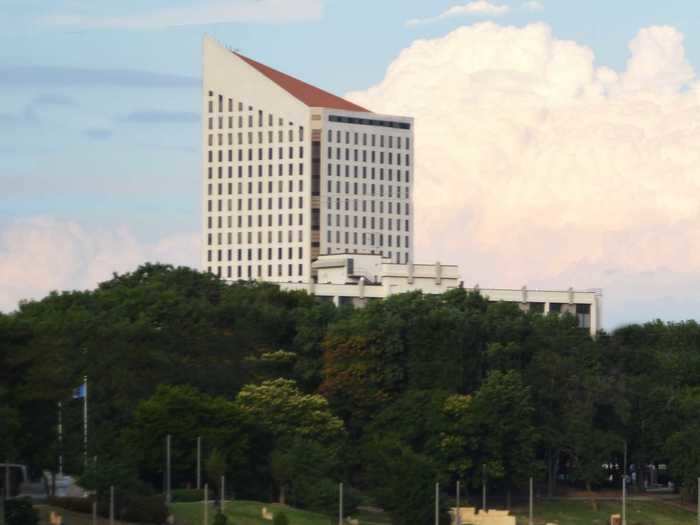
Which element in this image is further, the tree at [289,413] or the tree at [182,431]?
the tree at [289,413]

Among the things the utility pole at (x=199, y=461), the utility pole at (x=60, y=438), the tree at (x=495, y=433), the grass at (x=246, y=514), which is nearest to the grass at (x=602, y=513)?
the tree at (x=495, y=433)

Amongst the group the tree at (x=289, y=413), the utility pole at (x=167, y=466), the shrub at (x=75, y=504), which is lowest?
the shrub at (x=75, y=504)

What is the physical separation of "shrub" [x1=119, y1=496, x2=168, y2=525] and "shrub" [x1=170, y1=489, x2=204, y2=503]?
11.7 meters

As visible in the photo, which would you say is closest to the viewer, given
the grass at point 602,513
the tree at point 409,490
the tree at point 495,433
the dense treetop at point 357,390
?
the tree at point 409,490

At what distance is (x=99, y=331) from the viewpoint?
5969 inches

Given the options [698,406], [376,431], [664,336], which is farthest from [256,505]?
[664,336]

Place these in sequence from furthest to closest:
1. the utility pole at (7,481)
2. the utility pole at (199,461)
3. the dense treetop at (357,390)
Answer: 1. the dense treetop at (357,390)
2. the utility pole at (199,461)
3. the utility pole at (7,481)

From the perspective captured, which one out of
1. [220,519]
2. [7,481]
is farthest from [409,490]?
[7,481]

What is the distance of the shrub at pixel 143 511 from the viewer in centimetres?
12644

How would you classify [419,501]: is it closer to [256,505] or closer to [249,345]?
[256,505]

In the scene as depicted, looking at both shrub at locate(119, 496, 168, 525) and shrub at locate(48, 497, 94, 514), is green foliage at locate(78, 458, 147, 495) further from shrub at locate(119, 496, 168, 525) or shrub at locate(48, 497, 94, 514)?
shrub at locate(119, 496, 168, 525)

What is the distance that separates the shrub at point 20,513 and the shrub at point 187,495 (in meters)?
22.1

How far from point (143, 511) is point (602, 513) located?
162 feet

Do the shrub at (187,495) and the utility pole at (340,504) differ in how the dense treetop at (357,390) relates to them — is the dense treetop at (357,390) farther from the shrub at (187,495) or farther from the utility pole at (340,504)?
the shrub at (187,495)
